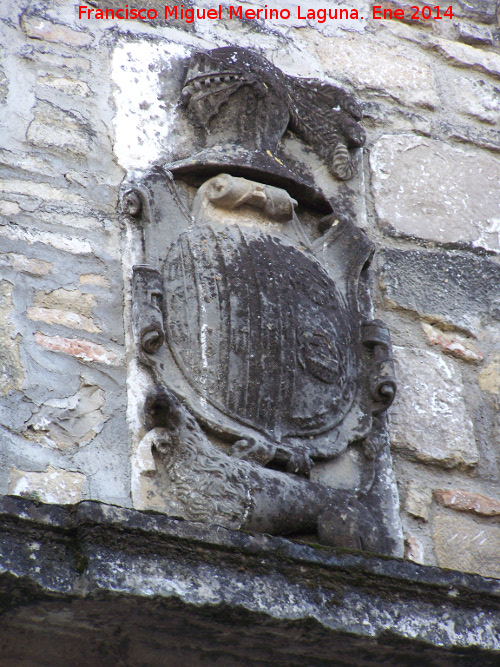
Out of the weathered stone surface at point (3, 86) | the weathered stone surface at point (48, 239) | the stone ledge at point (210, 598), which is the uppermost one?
the weathered stone surface at point (3, 86)

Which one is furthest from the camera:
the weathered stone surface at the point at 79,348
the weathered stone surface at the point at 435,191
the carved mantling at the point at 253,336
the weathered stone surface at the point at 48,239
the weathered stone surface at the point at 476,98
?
the weathered stone surface at the point at 476,98

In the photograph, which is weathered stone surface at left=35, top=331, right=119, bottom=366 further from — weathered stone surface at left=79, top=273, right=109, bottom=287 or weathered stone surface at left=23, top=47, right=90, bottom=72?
weathered stone surface at left=23, top=47, right=90, bottom=72

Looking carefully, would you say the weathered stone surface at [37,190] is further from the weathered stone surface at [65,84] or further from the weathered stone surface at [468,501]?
the weathered stone surface at [468,501]

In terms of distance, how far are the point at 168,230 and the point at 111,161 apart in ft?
0.98

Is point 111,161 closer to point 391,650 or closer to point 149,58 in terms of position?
point 149,58

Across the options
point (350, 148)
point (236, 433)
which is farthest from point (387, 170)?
point (236, 433)

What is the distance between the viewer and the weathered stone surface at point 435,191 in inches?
109

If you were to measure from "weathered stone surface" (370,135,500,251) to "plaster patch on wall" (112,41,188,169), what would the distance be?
72cm

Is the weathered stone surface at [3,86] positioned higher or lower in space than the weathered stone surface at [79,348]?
higher

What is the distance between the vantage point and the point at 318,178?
2695mm

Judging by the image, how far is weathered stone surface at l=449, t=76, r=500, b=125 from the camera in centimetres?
314

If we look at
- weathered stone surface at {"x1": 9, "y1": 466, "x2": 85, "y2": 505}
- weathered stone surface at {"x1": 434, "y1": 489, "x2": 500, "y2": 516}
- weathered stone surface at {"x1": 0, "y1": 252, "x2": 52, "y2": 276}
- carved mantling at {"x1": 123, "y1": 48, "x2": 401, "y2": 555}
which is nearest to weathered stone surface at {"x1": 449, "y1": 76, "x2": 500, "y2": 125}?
carved mantling at {"x1": 123, "y1": 48, "x2": 401, "y2": 555}

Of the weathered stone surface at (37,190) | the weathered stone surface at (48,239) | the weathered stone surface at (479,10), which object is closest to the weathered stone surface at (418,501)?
the weathered stone surface at (48,239)

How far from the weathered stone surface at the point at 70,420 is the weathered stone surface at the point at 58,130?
756 millimetres
